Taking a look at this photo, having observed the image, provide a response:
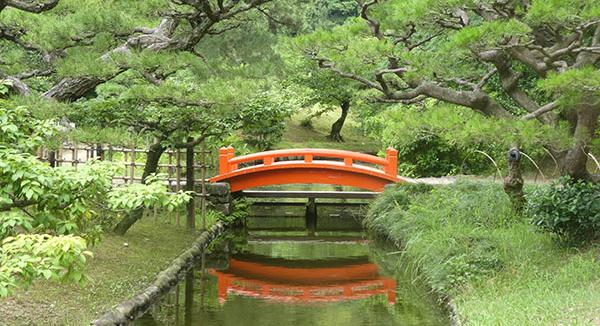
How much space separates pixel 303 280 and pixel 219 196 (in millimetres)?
4694

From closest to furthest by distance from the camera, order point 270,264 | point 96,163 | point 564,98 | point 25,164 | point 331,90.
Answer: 1. point 25,164
2. point 96,163
3. point 564,98
4. point 270,264
5. point 331,90

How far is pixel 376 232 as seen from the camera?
1638 centimetres

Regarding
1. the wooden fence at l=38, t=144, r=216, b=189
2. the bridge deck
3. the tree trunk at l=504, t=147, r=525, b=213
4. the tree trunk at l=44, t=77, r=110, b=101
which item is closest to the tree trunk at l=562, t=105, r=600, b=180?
the tree trunk at l=504, t=147, r=525, b=213

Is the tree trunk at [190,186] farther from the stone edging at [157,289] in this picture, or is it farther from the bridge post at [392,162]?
the bridge post at [392,162]

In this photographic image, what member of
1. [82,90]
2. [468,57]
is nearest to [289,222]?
[82,90]

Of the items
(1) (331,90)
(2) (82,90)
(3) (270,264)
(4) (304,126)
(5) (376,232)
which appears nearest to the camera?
(2) (82,90)

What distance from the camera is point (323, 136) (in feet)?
105

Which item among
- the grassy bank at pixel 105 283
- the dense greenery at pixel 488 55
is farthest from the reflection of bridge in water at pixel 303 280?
the dense greenery at pixel 488 55

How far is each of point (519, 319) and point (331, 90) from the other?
20.7 m

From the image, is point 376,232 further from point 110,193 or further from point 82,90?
point 110,193

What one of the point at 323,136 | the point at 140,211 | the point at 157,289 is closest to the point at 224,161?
the point at 140,211

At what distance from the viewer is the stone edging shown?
29.2ft

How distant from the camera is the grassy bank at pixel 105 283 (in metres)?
8.45

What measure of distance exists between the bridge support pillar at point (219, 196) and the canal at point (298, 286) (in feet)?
2.03
